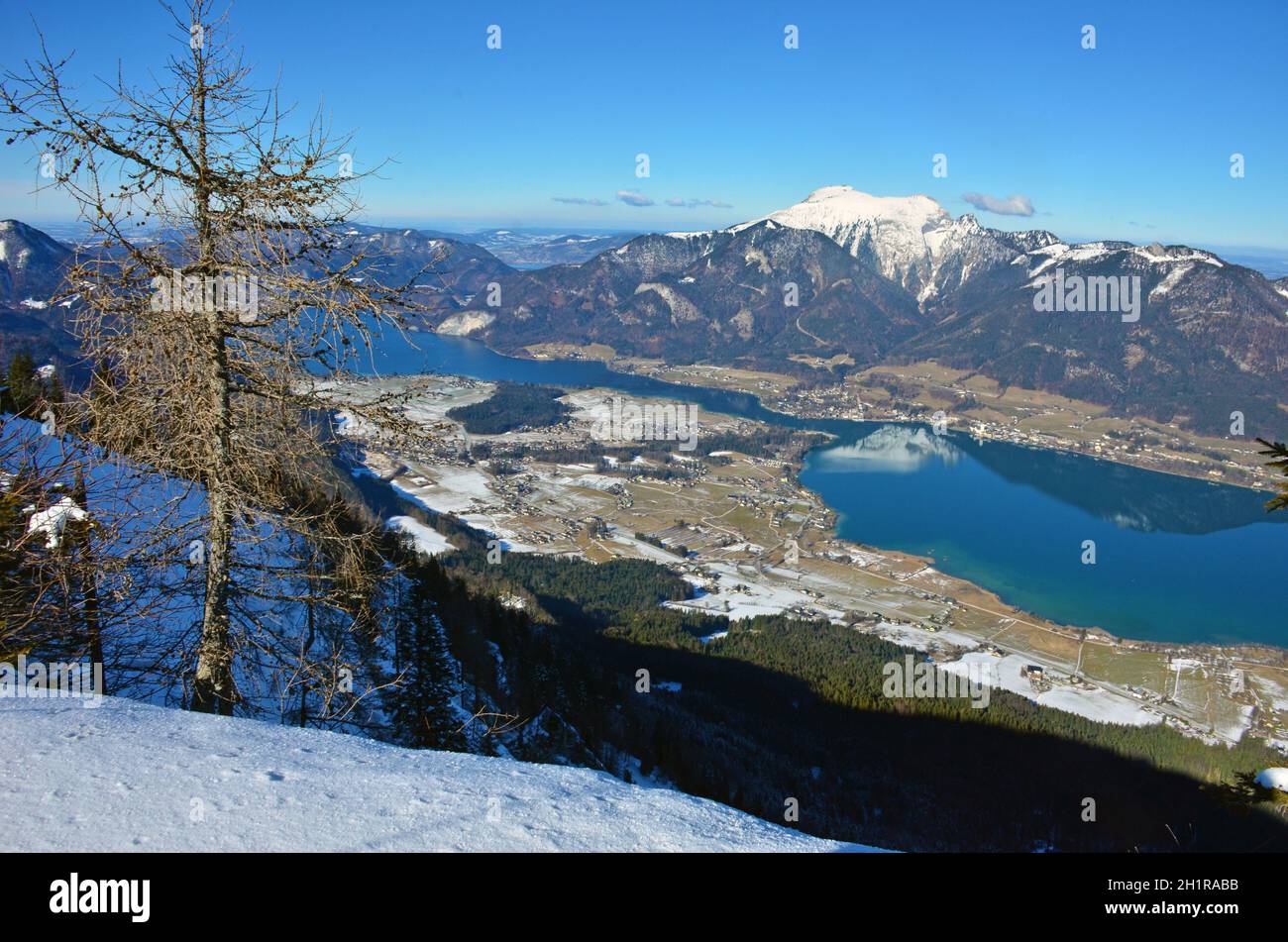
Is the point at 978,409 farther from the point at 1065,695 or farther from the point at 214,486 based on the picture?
the point at 214,486

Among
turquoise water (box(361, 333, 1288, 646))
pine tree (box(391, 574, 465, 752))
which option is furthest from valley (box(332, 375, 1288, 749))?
pine tree (box(391, 574, 465, 752))

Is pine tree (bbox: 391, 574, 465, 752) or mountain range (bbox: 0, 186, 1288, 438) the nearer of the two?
pine tree (bbox: 391, 574, 465, 752)

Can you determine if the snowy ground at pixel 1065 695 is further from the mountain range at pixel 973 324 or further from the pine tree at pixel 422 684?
the mountain range at pixel 973 324

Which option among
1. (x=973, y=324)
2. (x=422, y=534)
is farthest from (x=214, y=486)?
(x=973, y=324)

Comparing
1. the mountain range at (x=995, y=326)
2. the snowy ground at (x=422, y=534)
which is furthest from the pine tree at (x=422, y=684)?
the mountain range at (x=995, y=326)

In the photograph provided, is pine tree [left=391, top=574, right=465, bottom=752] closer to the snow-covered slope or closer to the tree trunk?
the tree trunk
